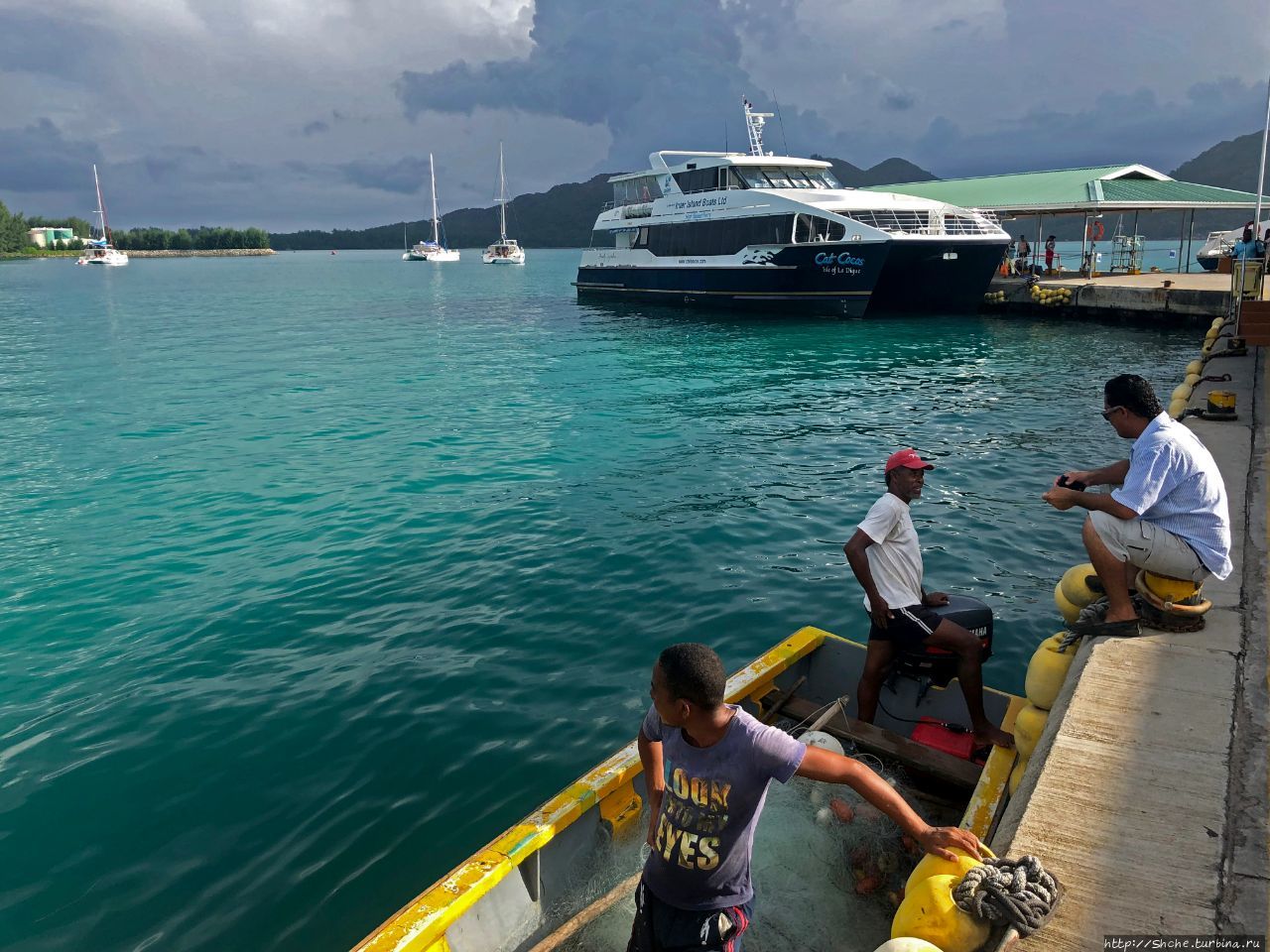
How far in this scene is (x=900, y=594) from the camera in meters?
5.11

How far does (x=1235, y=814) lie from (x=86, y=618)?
355 inches

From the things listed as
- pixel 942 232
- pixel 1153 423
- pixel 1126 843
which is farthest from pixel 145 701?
pixel 942 232

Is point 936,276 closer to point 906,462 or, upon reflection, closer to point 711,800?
point 906,462

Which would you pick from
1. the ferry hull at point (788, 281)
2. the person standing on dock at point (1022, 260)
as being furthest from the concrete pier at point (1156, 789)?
the person standing on dock at point (1022, 260)

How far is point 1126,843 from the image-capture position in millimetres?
3305

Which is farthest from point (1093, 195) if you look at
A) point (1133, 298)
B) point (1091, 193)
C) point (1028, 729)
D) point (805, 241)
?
point (1028, 729)

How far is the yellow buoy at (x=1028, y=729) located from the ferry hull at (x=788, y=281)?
2696 cm

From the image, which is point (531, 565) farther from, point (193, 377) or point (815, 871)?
point (193, 377)

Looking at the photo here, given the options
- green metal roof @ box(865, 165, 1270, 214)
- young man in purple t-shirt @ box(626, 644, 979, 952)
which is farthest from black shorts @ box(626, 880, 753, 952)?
green metal roof @ box(865, 165, 1270, 214)

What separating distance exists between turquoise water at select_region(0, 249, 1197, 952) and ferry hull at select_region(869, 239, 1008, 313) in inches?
381

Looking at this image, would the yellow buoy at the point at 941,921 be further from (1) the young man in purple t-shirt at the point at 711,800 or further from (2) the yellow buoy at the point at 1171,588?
(2) the yellow buoy at the point at 1171,588

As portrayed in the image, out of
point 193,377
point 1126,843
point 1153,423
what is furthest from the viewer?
point 193,377

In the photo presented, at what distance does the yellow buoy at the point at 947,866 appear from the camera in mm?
2916

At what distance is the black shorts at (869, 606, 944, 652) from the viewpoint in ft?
16.7
